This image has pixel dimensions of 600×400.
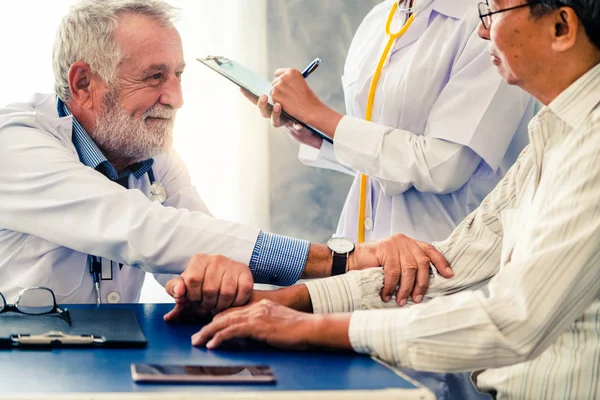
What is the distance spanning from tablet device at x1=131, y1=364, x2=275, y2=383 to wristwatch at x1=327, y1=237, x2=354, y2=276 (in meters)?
0.63

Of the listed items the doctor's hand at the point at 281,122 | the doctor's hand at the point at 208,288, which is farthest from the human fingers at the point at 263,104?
the doctor's hand at the point at 208,288

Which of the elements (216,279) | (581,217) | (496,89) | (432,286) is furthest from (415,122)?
(581,217)

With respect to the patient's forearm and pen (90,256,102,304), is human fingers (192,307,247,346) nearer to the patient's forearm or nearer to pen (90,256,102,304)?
the patient's forearm

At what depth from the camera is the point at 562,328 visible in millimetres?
1181

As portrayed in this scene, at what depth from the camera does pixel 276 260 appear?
5.63 ft

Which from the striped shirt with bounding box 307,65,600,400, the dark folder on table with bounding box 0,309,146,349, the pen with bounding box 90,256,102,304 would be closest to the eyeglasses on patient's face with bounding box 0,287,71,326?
the dark folder on table with bounding box 0,309,146,349

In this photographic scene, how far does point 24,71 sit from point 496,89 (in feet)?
5.80

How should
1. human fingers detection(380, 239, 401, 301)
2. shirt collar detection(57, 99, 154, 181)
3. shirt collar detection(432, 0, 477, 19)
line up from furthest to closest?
shirt collar detection(432, 0, 477, 19)
shirt collar detection(57, 99, 154, 181)
human fingers detection(380, 239, 401, 301)

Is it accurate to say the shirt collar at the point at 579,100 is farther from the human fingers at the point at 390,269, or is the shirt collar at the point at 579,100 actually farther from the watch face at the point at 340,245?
the watch face at the point at 340,245

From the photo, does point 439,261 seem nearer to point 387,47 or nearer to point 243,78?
point 387,47

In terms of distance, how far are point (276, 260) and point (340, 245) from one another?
16 centimetres

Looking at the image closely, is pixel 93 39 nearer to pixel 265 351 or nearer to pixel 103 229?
pixel 103 229

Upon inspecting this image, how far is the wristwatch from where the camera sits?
1.75 m

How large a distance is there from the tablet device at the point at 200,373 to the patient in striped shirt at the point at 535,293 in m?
0.16
